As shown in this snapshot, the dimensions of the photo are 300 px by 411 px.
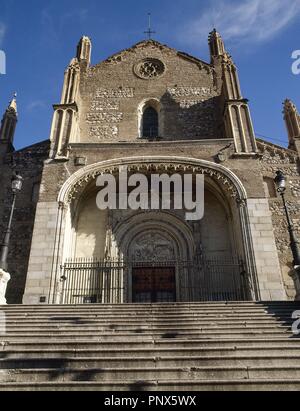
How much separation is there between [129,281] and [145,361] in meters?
7.71

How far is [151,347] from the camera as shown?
24.0ft

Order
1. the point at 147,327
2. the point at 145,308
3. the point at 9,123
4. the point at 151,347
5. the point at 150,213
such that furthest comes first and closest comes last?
the point at 9,123
the point at 150,213
the point at 145,308
the point at 147,327
the point at 151,347

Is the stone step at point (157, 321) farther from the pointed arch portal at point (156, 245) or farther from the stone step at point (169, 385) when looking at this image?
the pointed arch portal at point (156, 245)

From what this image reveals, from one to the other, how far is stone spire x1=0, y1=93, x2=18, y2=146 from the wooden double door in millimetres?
9682

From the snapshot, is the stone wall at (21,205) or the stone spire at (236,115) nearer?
the stone wall at (21,205)

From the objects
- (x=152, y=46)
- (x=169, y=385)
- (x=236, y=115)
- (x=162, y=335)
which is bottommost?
(x=169, y=385)

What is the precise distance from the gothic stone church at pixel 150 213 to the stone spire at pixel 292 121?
0.33 feet

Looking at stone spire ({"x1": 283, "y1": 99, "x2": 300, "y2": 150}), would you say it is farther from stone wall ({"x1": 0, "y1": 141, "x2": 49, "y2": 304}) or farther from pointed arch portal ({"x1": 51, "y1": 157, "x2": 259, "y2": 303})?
stone wall ({"x1": 0, "y1": 141, "x2": 49, "y2": 304})

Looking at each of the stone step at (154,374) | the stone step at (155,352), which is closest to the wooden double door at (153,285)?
the stone step at (155,352)

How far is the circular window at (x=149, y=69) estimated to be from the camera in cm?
2120

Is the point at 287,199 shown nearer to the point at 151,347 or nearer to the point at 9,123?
the point at 151,347

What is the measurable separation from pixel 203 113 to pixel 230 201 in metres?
6.55

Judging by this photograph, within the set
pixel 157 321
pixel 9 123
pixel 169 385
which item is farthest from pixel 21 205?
pixel 169 385

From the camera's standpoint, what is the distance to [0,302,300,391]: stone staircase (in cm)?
590
